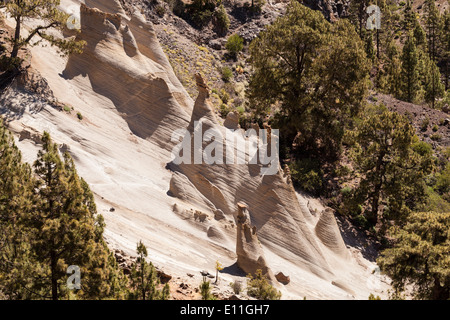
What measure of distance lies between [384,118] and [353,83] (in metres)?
3.88

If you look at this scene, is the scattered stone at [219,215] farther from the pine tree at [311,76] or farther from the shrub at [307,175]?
the pine tree at [311,76]

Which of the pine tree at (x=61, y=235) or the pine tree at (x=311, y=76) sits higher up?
the pine tree at (x=311, y=76)

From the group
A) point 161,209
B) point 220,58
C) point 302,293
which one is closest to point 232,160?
point 161,209

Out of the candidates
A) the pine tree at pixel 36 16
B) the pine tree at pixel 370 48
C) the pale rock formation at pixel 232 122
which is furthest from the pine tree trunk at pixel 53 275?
the pine tree at pixel 370 48

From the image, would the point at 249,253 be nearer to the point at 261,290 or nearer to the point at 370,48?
the point at 261,290

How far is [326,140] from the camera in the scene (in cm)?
3856

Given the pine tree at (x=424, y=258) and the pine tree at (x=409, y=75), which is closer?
the pine tree at (x=424, y=258)

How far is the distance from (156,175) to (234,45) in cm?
2448

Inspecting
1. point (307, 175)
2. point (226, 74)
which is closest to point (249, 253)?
point (307, 175)

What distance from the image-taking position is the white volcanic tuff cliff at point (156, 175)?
22.8 m

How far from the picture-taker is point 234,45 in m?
47.7

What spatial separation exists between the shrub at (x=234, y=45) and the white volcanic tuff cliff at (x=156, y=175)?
16021mm
